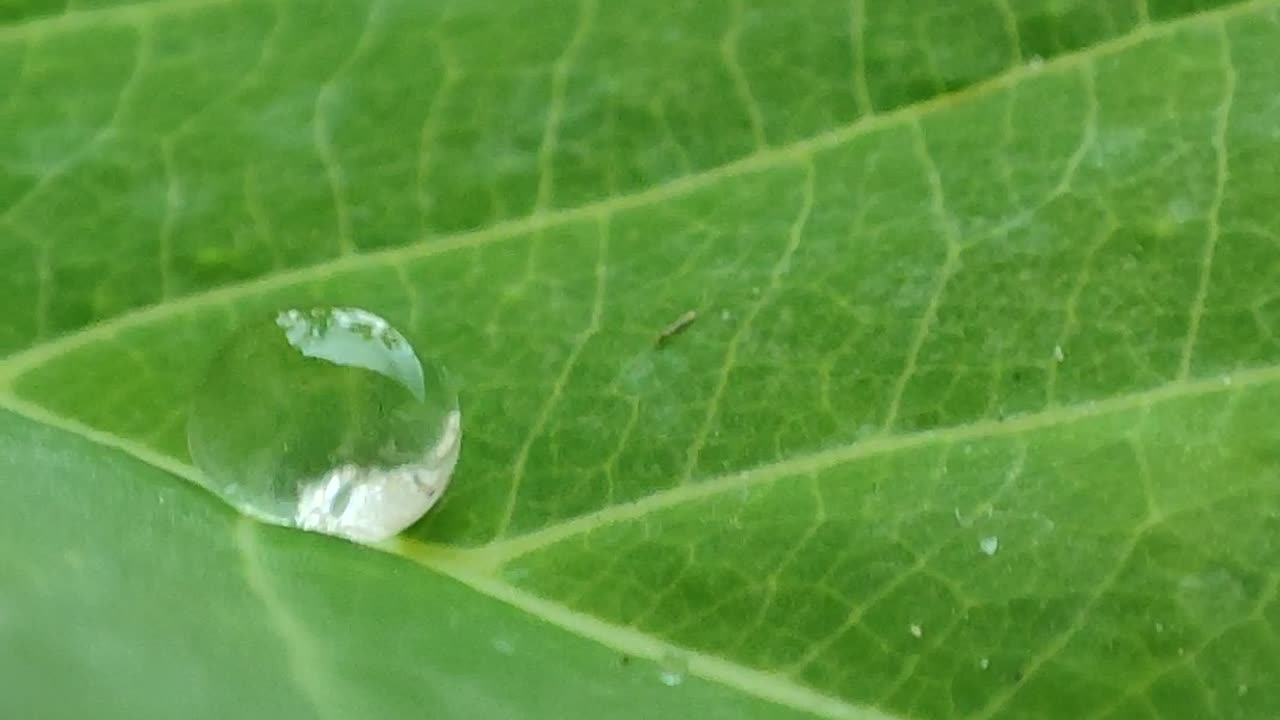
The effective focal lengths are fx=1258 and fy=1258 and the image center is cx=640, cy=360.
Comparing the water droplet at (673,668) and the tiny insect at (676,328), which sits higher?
the tiny insect at (676,328)

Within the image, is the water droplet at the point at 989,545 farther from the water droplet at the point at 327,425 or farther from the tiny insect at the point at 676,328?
the water droplet at the point at 327,425

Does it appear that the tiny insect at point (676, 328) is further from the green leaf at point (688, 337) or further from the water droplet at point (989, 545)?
the water droplet at point (989, 545)

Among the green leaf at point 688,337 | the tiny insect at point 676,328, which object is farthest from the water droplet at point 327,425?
the tiny insect at point 676,328

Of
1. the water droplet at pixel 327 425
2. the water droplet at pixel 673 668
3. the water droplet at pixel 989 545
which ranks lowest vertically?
the water droplet at pixel 673 668

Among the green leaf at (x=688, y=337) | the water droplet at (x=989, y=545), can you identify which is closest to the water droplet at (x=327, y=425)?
the green leaf at (x=688, y=337)

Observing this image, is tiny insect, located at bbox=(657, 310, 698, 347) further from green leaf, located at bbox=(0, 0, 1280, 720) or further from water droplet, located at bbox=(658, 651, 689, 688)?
water droplet, located at bbox=(658, 651, 689, 688)

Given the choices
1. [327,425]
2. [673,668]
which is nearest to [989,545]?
[673,668]

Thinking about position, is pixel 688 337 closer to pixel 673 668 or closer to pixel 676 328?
pixel 676 328
